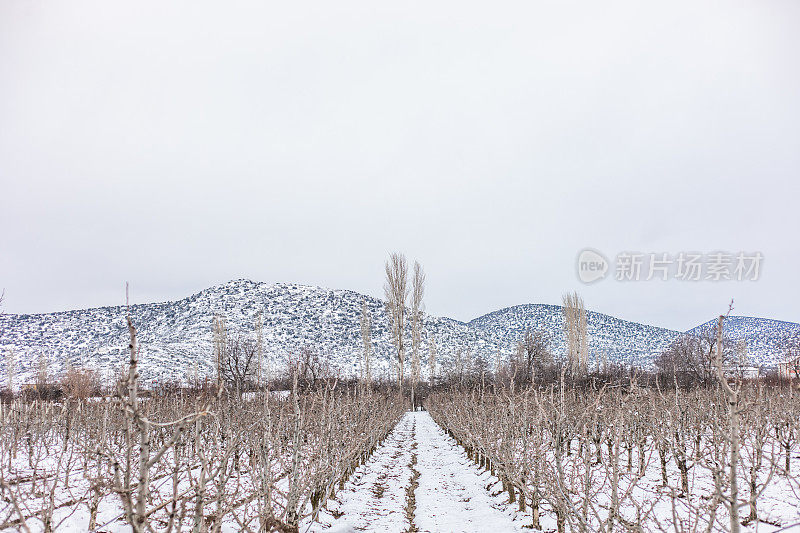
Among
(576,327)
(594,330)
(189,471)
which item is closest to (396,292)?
(576,327)

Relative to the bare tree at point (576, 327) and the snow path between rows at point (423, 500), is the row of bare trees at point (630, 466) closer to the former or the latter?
the snow path between rows at point (423, 500)

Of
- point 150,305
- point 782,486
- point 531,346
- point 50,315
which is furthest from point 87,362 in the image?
point 782,486

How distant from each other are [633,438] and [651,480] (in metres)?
1.02

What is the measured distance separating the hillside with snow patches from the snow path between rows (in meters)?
45.4

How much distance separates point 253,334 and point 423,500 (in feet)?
219

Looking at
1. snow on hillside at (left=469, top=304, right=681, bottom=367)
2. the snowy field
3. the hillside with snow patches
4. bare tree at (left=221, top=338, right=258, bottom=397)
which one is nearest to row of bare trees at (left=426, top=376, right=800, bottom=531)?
the snowy field

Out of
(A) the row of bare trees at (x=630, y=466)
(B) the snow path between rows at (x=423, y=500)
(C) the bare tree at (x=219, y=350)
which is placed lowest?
(B) the snow path between rows at (x=423, y=500)

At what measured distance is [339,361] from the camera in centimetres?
6881

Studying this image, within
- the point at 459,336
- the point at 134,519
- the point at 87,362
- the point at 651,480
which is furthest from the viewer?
the point at 459,336

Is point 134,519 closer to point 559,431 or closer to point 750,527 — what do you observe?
point 559,431

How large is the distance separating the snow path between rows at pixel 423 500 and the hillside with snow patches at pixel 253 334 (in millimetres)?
45398

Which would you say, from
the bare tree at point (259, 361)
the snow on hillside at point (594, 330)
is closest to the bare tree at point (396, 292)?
the bare tree at point (259, 361)

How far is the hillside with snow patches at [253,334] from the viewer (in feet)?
209

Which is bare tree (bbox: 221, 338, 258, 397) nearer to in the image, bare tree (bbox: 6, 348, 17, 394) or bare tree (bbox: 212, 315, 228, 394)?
bare tree (bbox: 212, 315, 228, 394)
